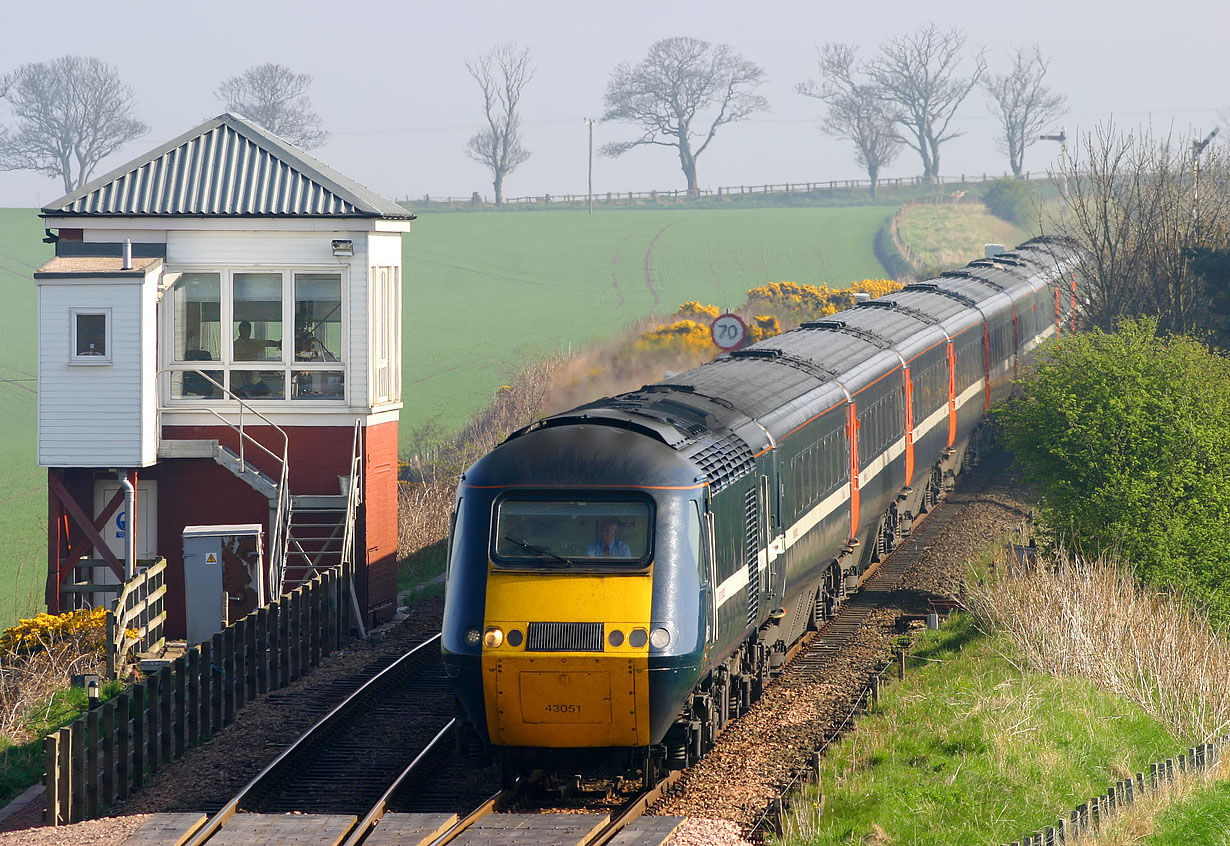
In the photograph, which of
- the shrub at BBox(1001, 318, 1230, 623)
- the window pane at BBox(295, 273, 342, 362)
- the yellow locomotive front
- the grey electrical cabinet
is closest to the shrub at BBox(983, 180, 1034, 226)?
the shrub at BBox(1001, 318, 1230, 623)

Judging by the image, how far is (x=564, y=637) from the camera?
11.3m

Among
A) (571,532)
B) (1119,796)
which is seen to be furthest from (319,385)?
(1119,796)

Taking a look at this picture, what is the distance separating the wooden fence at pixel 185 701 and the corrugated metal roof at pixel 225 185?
522 centimetres

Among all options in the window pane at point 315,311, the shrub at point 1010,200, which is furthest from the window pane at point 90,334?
the shrub at point 1010,200

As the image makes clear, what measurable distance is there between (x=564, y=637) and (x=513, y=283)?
5918 cm

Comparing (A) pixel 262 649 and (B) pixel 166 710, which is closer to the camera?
(B) pixel 166 710

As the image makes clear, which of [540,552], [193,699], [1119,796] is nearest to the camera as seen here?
[540,552]

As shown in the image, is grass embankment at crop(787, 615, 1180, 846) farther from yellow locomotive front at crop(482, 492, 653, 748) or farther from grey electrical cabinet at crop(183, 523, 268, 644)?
grey electrical cabinet at crop(183, 523, 268, 644)

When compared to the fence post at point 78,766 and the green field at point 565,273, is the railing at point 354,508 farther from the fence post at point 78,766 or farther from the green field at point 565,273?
the green field at point 565,273

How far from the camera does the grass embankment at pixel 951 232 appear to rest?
7694 centimetres

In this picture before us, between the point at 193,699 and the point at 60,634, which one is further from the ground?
the point at 60,634

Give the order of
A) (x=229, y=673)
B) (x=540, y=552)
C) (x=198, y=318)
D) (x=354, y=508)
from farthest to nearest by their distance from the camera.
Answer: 1. (x=198, y=318)
2. (x=354, y=508)
3. (x=229, y=673)
4. (x=540, y=552)

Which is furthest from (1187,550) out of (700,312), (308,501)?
(700,312)

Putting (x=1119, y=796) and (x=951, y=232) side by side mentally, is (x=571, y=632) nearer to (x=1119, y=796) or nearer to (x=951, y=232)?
(x=1119, y=796)
